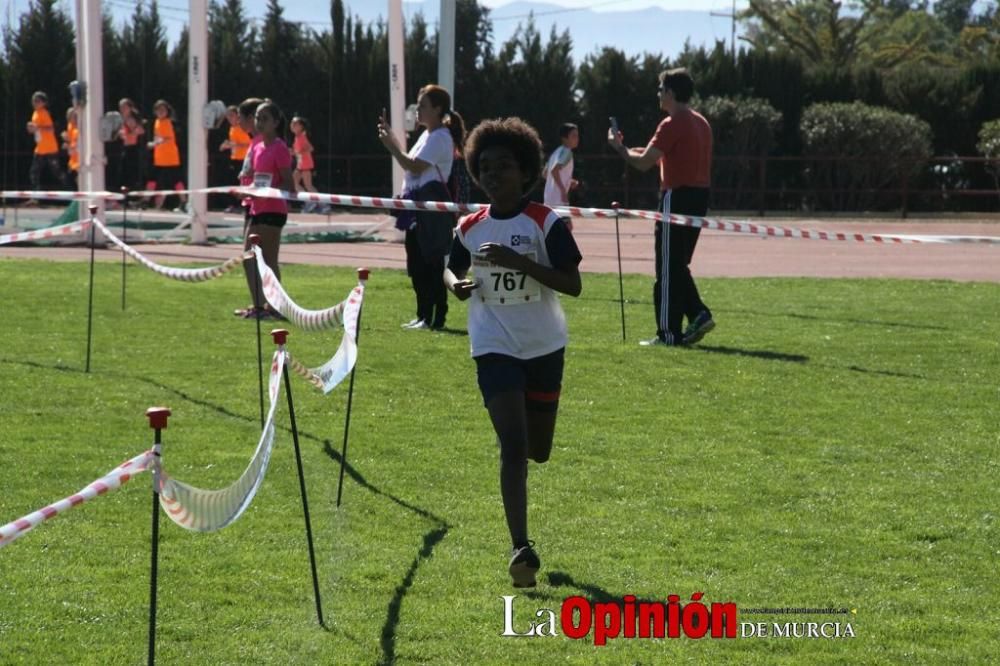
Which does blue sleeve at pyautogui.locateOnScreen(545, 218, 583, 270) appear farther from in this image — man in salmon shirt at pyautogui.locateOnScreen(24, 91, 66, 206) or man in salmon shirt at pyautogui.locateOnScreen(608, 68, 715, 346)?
man in salmon shirt at pyautogui.locateOnScreen(24, 91, 66, 206)

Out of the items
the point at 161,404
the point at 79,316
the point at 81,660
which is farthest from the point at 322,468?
the point at 79,316

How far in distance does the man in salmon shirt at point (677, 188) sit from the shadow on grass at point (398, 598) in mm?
5738

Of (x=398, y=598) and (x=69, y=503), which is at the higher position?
(x=69, y=503)

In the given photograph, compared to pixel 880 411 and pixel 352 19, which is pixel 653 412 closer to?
pixel 880 411

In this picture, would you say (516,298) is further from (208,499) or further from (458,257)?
(208,499)

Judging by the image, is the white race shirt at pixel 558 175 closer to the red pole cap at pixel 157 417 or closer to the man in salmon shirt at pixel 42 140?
the man in salmon shirt at pixel 42 140

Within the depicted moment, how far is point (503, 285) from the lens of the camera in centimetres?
654

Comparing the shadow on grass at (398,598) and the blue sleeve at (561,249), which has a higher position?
the blue sleeve at (561,249)

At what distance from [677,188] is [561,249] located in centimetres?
618

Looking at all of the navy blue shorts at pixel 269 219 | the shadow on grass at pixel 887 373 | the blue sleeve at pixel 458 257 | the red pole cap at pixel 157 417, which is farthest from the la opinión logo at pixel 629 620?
the navy blue shorts at pixel 269 219

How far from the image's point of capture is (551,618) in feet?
19.0

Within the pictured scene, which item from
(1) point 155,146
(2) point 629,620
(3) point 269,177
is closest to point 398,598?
(2) point 629,620

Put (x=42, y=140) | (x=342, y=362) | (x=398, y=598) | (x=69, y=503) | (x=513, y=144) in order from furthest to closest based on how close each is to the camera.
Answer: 1. (x=42, y=140)
2. (x=342, y=362)
3. (x=513, y=144)
4. (x=398, y=598)
5. (x=69, y=503)

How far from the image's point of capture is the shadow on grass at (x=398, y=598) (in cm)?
541
